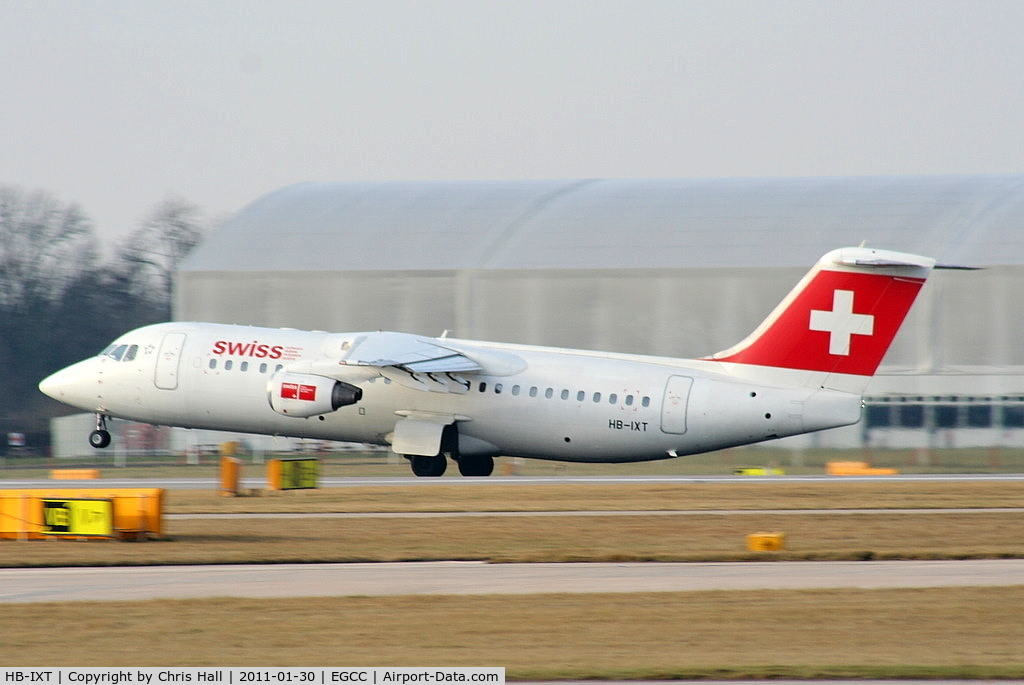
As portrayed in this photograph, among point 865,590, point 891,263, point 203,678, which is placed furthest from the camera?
point 891,263

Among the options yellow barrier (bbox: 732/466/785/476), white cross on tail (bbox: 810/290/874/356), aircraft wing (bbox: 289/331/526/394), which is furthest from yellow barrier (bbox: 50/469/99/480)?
white cross on tail (bbox: 810/290/874/356)

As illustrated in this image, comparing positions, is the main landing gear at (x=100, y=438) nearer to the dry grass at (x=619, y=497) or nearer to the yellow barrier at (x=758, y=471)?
the dry grass at (x=619, y=497)

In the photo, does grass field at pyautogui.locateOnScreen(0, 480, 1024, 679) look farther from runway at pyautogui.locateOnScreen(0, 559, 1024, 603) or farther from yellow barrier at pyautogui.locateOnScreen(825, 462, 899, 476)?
yellow barrier at pyautogui.locateOnScreen(825, 462, 899, 476)

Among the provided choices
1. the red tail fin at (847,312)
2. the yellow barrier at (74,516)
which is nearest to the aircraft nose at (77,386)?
the yellow barrier at (74,516)

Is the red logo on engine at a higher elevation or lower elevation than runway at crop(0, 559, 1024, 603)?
higher

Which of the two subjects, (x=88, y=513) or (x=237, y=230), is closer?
(x=88, y=513)

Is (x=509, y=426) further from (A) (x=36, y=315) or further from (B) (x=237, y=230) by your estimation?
(A) (x=36, y=315)

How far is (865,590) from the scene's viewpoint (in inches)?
667

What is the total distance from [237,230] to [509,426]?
25511 millimetres

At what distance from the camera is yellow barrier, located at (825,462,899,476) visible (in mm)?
39781

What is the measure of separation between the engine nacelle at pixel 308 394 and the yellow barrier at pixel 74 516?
11.8 metres

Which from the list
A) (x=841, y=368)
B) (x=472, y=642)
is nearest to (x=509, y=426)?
(x=841, y=368)

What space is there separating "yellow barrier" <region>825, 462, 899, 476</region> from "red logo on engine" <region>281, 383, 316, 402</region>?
15.9m

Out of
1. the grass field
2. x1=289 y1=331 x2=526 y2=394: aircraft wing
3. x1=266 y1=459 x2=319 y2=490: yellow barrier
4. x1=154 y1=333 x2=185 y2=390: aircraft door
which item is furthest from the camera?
x1=154 y1=333 x2=185 y2=390: aircraft door
